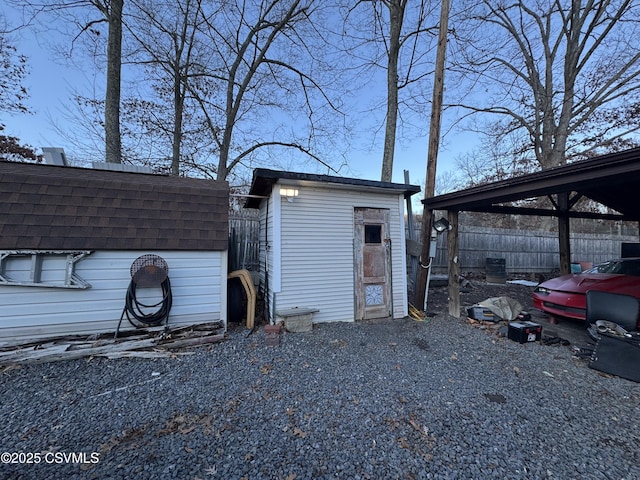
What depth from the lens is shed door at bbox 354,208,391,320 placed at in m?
4.93

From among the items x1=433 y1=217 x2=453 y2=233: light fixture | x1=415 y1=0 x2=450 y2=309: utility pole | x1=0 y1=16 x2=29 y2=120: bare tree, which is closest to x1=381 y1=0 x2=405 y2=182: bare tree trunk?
x1=415 y1=0 x2=450 y2=309: utility pole

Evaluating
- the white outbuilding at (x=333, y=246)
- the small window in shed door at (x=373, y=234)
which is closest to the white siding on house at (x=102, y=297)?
the white outbuilding at (x=333, y=246)

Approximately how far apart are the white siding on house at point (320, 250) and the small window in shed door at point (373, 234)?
0.36 meters

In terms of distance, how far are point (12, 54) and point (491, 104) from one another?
18147 millimetres

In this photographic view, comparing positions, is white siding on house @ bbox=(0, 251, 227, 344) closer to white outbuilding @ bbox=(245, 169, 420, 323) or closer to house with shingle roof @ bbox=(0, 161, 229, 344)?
house with shingle roof @ bbox=(0, 161, 229, 344)

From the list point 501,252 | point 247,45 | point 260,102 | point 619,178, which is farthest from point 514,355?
point 247,45

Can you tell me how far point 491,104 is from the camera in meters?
11.1

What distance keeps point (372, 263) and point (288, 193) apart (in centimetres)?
216

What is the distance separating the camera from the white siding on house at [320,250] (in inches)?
177

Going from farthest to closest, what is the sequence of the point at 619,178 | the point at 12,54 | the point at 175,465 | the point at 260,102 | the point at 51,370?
the point at 260,102, the point at 12,54, the point at 619,178, the point at 51,370, the point at 175,465

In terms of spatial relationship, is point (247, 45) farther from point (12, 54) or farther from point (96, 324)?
point (96, 324)

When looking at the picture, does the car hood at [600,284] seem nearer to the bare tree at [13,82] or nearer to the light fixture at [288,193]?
the light fixture at [288,193]

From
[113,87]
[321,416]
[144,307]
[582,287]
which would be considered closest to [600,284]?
[582,287]

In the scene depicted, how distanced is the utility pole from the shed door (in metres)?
0.83
